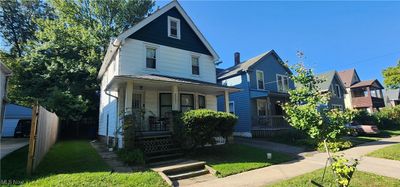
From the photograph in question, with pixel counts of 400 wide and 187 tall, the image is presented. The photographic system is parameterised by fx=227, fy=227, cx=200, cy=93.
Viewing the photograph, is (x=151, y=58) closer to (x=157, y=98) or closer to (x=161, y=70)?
(x=161, y=70)

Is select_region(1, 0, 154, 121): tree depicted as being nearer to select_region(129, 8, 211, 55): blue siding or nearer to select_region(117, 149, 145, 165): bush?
select_region(129, 8, 211, 55): blue siding

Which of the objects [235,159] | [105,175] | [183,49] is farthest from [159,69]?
[105,175]

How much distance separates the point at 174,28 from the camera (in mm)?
15258

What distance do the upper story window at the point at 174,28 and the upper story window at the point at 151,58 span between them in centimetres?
185

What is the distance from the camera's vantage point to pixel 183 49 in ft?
49.8

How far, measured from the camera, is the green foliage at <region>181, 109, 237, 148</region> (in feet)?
30.9

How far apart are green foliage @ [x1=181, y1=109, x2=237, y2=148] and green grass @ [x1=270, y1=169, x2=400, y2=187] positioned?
3.56m

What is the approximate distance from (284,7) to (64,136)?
2143 centimetres

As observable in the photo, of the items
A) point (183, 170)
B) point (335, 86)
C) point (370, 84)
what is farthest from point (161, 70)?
point (370, 84)

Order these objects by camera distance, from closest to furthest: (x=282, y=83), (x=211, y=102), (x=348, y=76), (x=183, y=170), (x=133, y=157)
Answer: (x=183, y=170) → (x=133, y=157) → (x=211, y=102) → (x=282, y=83) → (x=348, y=76)

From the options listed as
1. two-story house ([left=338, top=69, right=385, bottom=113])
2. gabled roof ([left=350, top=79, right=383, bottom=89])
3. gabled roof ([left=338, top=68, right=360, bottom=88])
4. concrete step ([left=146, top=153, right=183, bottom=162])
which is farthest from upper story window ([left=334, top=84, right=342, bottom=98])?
concrete step ([left=146, top=153, right=183, bottom=162])

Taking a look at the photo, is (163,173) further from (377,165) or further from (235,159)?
(377,165)

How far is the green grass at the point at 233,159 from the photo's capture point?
27.3ft

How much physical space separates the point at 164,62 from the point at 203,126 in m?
6.13
